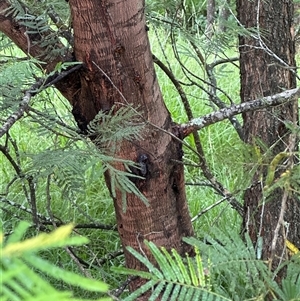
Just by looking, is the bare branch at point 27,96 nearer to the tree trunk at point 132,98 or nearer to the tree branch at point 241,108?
the tree trunk at point 132,98

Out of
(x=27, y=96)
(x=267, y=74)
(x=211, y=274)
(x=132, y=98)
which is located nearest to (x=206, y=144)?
(x=267, y=74)

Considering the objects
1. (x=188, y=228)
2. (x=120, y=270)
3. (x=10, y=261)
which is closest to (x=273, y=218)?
(x=188, y=228)

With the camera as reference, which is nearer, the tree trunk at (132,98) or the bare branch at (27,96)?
the bare branch at (27,96)

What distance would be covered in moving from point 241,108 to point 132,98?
0.22 m

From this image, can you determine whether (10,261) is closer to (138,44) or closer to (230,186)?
(138,44)

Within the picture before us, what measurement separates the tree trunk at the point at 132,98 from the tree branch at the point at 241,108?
5cm

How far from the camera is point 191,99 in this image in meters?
2.90

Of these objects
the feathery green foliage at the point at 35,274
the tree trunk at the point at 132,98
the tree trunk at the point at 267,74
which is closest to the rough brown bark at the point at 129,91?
the tree trunk at the point at 132,98

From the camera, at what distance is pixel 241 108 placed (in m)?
1.01

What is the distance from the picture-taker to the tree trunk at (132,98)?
40.6 inches

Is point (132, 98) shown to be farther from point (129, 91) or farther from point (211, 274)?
point (211, 274)

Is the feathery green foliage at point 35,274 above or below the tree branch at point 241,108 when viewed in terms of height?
below

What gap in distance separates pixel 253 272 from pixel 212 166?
72.6 inches

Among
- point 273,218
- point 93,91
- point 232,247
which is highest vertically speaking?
point 93,91
